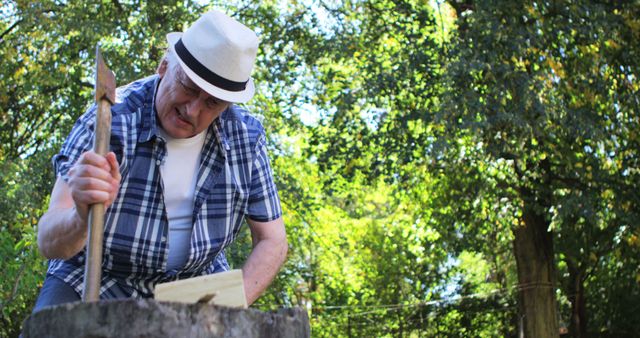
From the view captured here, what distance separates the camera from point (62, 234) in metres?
2.80

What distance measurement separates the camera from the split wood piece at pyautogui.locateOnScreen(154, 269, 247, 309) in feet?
8.28

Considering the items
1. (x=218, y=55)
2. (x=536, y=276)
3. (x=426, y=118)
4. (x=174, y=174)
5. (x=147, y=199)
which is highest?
(x=426, y=118)

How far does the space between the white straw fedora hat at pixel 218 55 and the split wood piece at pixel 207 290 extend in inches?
28.5

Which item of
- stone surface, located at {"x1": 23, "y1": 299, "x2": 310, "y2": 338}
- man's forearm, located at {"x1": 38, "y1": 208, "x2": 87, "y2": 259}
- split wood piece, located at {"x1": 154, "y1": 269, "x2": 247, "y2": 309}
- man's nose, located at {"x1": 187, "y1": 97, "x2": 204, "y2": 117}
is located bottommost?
stone surface, located at {"x1": 23, "y1": 299, "x2": 310, "y2": 338}

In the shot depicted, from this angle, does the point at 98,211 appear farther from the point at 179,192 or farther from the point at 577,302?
the point at 577,302

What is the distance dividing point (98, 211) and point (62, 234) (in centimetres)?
27

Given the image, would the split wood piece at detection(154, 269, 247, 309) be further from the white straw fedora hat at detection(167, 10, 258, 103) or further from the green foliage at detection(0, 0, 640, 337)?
the green foliage at detection(0, 0, 640, 337)

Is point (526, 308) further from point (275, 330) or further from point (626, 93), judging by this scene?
point (275, 330)

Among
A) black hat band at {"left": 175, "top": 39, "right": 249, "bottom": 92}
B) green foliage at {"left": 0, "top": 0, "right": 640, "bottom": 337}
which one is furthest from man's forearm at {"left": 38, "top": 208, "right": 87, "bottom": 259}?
green foliage at {"left": 0, "top": 0, "right": 640, "bottom": 337}

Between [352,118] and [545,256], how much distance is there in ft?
13.3

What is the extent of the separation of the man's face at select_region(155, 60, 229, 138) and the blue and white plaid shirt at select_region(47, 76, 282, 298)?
55 millimetres

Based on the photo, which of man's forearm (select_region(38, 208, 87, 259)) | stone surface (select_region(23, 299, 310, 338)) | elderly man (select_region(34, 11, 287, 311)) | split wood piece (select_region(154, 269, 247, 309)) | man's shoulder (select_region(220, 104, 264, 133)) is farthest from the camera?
man's shoulder (select_region(220, 104, 264, 133))

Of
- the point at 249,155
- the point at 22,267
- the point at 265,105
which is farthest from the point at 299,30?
the point at 249,155

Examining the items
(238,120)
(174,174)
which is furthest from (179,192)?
(238,120)
